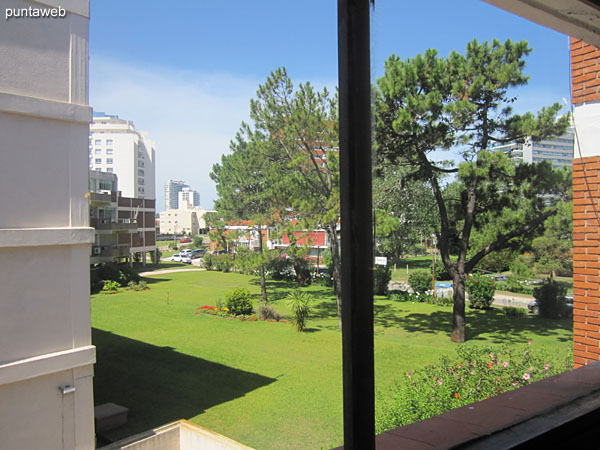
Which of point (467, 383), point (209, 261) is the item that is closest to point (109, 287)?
point (209, 261)

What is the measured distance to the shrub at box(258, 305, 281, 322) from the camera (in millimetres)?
7281

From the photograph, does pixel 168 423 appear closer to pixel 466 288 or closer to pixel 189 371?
pixel 189 371

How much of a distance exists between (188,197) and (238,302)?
16.1 ft

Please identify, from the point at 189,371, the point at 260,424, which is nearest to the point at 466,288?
the point at 260,424

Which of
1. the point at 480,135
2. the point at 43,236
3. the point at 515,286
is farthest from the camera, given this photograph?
the point at 515,286

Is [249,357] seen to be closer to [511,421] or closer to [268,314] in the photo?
[268,314]

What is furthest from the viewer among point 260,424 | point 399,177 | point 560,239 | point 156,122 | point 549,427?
point 156,122

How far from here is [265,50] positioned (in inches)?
387

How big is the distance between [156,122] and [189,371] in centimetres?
614

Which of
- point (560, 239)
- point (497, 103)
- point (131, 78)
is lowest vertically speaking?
point (560, 239)

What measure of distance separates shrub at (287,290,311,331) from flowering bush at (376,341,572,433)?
441cm

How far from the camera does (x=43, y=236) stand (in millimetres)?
2109

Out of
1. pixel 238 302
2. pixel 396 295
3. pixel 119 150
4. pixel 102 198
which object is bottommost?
pixel 238 302

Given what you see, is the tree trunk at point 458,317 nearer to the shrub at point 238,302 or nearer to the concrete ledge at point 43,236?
the concrete ledge at point 43,236
